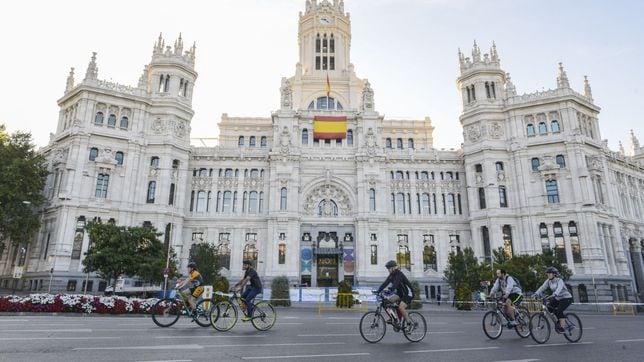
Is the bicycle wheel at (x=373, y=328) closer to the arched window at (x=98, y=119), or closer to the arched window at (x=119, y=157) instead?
the arched window at (x=119, y=157)

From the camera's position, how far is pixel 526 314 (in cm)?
1255

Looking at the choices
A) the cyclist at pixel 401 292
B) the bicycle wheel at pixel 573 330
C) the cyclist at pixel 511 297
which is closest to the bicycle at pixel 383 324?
the cyclist at pixel 401 292

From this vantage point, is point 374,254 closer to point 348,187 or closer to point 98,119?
point 348,187

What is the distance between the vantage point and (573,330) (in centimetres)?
1236

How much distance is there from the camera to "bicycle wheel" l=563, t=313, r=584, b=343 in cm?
1204

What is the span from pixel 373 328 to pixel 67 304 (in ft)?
54.2

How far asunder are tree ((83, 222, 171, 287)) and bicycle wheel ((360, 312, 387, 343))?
27.9 m

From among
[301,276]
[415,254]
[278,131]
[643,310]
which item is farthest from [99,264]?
[643,310]

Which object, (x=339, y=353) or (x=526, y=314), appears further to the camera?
(x=526, y=314)

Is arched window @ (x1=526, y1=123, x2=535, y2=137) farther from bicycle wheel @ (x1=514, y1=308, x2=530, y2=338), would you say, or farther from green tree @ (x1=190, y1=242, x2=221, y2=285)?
bicycle wheel @ (x1=514, y1=308, x2=530, y2=338)

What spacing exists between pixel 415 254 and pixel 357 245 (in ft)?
26.6

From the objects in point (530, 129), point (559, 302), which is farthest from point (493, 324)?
point (530, 129)

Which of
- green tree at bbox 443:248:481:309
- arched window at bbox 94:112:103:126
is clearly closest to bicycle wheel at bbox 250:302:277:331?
green tree at bbox 443:248:481:309

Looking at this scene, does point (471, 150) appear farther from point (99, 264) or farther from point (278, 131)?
point (99, 264)
